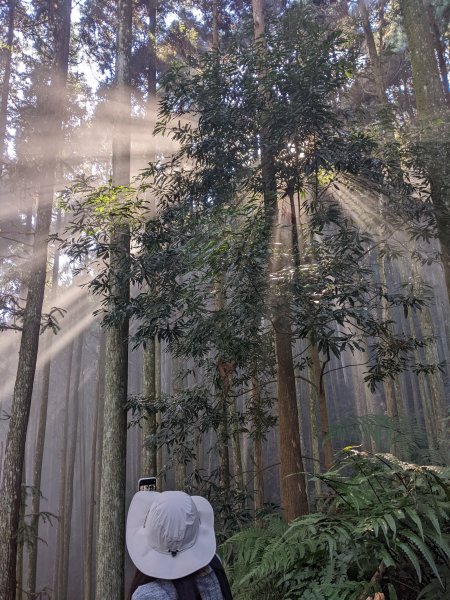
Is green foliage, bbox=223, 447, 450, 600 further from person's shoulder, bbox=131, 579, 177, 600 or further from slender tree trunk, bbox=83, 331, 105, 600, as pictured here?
→ slender tree trunk, bbox=83, 331, 105, 600

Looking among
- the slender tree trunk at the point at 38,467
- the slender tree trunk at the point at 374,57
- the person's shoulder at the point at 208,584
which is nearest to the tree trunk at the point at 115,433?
the slender tree trunk at the point at 38,467

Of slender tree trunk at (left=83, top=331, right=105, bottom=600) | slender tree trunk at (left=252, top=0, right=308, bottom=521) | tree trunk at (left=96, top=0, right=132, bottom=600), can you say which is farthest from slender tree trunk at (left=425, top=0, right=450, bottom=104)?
slender tree trunk at (left=83, top=331, right=105, bottom=600)

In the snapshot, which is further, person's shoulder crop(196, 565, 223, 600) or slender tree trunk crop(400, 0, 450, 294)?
slender tree trunk crop(400, 0, 450, 294)

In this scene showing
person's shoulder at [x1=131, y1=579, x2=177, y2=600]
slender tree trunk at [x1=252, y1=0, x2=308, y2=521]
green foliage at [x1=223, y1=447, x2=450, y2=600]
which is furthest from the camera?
slender tree trunk at [x1=252, y1=0, x2=308, y2=521]

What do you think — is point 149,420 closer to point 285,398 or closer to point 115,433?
point 115,433

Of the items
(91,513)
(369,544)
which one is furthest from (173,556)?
(91,513)

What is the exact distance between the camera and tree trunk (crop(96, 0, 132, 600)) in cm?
641

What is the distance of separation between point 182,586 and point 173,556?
0.11m

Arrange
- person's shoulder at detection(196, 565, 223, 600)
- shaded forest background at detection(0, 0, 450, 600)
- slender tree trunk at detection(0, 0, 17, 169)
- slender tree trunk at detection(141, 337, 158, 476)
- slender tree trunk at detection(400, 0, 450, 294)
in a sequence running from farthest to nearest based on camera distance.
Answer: slender tree trunk at detection(0, 0, 17, 169) < slender tree trunk at detection(141, 337, 158, 476) < slender tree trunk at detection(400, 0, 450, 294) < shaded forest background at detection(0, 0, 450, 600) < person's shoulder at detection(196, 565, 223, 600)

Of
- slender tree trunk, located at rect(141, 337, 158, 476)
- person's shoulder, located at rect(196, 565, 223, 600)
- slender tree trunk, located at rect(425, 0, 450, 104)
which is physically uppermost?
slender tree trunk, located at rect(425, 0, 450, 104)

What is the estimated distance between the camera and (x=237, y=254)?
177 inches

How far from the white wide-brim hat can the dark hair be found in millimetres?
34

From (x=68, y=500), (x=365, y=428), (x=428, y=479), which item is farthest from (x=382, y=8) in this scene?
A: (x=68, y=500)

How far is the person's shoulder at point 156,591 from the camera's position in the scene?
1.79 meters
